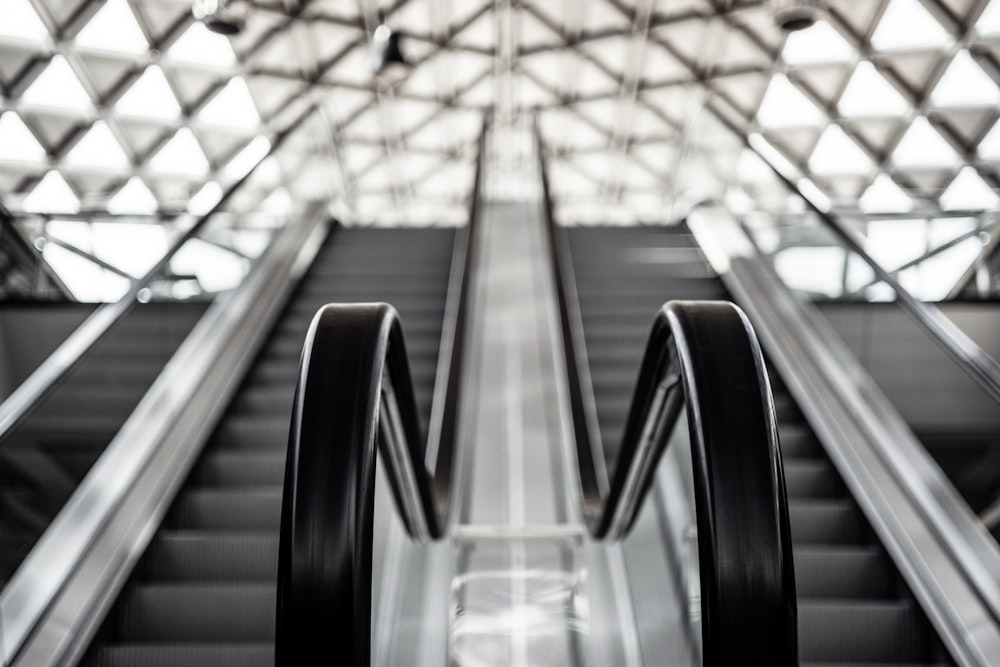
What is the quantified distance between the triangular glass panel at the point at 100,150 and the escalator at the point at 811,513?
12.5 metres

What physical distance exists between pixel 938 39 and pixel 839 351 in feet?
45.3

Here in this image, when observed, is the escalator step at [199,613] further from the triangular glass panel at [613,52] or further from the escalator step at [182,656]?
the triangular glass panel at [613,52]

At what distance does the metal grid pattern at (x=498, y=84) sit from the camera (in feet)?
50.1

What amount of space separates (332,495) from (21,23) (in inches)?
586

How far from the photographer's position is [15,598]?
2.87 metres

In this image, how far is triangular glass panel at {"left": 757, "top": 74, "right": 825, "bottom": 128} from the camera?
64.3ft

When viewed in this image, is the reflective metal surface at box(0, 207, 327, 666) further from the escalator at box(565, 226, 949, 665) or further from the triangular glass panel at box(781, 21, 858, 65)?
the triangular glass panel at box(781, 21, 858, 65)

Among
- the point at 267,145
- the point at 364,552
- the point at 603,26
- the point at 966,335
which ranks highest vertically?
the point at 603,26

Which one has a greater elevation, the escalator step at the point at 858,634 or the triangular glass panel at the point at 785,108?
the triangular glass panel at the point at 785,108

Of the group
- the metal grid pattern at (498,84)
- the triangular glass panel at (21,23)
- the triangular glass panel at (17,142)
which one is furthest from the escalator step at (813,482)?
the triangular glass panel at (17,142)

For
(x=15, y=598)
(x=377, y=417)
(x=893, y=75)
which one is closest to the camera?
(x=377, y=417)

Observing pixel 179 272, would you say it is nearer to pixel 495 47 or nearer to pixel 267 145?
pixel 267 145

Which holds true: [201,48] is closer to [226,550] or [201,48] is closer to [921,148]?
[921,148]

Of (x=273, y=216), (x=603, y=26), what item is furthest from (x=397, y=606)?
(x=603, y=26)
